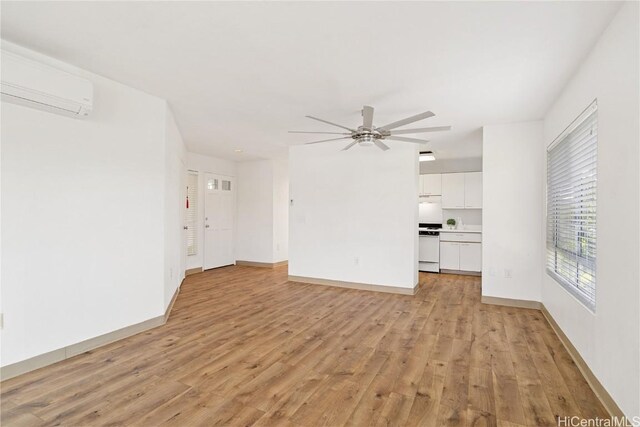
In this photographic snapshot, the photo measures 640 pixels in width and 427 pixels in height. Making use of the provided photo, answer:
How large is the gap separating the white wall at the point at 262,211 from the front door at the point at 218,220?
0.83 feet

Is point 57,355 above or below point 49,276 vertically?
below

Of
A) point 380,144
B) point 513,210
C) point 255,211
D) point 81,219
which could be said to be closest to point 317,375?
point 81,219

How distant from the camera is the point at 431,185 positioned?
7703mm

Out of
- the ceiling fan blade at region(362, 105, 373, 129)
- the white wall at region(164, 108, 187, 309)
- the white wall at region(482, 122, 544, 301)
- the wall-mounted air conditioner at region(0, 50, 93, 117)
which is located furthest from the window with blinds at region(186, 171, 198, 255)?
the white wall at region(482, 122, 544, 301)

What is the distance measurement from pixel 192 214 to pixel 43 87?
453cm

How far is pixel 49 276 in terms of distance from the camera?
267 cm

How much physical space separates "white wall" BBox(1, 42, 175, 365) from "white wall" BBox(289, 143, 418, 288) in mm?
2826

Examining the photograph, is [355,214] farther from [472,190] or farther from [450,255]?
[472,190]

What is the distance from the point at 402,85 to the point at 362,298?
3147 millimetres

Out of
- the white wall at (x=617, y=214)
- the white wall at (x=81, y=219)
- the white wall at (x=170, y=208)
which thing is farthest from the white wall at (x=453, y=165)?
the white wall at (x=81, y=219)

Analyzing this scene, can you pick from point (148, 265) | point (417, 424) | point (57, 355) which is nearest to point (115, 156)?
point (148, 265)

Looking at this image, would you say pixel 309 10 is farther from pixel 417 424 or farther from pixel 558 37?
pixel 417 424

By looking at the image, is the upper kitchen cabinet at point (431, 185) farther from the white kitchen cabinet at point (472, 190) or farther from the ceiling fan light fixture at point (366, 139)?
the ceiling fan light fixture at point (366, 139)

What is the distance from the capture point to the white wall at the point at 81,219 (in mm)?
2473
